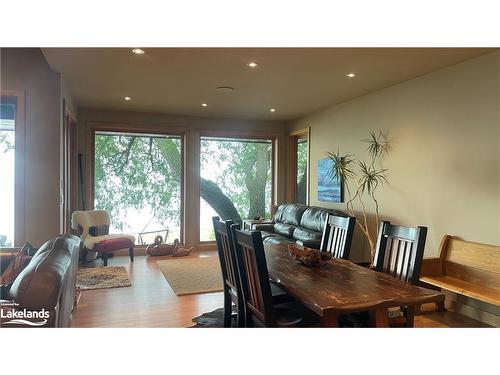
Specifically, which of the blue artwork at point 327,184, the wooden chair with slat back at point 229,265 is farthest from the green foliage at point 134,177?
the wooden chair with slat back at point 229,265

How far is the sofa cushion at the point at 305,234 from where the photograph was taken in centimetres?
494

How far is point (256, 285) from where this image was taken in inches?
79.0

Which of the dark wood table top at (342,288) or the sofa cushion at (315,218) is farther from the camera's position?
the sofa cushion at (315,218)

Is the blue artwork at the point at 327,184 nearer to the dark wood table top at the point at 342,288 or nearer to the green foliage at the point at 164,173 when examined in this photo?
the green foliage at the point at 164,173

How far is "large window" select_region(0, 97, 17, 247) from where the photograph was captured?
4145 millimetres

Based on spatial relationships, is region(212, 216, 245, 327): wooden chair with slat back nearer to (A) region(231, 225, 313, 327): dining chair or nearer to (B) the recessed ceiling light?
(A) region(231, 225, 313, 327): dining chair

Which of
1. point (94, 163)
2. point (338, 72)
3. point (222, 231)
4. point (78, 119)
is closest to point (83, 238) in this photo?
point (94, 163)

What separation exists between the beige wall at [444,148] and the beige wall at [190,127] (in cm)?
253

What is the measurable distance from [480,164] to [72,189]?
5808mm

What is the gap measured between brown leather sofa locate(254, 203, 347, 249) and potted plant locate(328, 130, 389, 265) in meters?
0.33

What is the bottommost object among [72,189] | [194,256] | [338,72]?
[194,256]

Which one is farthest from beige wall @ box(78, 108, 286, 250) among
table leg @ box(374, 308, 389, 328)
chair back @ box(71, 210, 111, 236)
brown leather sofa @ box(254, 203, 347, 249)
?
table leg @ box(374, 308, 389, 328)

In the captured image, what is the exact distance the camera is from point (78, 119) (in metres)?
6.12
